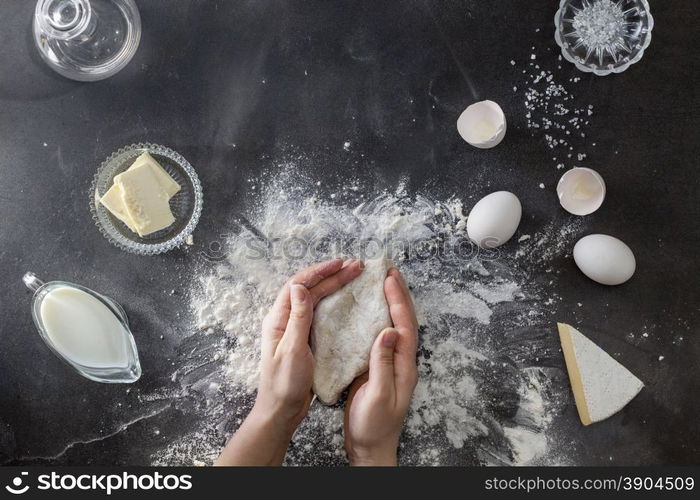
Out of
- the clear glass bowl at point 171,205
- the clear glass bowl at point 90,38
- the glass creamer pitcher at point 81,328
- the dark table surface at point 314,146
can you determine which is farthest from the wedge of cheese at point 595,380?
the clear glass bowl at point 90,38

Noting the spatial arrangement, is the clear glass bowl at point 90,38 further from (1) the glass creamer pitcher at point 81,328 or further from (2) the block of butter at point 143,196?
(1) the glass creamer pitcher at point 81,328

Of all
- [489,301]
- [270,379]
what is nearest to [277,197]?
[270,379]

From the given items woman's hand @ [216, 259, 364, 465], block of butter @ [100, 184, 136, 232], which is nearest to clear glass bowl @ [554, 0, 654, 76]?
woman's hand @ [216, 259, 364, 465]

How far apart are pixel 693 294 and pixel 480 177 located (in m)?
0.64

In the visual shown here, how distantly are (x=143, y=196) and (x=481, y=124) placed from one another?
0.89 metres

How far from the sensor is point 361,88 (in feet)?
5.24

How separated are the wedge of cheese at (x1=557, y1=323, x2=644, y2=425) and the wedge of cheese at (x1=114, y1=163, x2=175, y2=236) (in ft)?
3.58

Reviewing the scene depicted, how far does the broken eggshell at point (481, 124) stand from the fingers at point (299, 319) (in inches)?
22.9

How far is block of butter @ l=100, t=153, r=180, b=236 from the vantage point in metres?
1.52

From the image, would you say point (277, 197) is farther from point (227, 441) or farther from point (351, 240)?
point (227, 441)

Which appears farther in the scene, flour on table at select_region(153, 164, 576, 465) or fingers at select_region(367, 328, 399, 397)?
flour on table at select_region(153, 164, 576, 465)

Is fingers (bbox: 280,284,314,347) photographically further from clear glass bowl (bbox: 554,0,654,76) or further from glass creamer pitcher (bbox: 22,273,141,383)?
clear glass bowl (bbox: 554,0,654,76)

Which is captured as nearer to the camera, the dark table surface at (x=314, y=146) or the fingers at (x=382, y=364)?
the fingers at (x=382, y=364)

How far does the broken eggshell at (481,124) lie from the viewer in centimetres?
154
